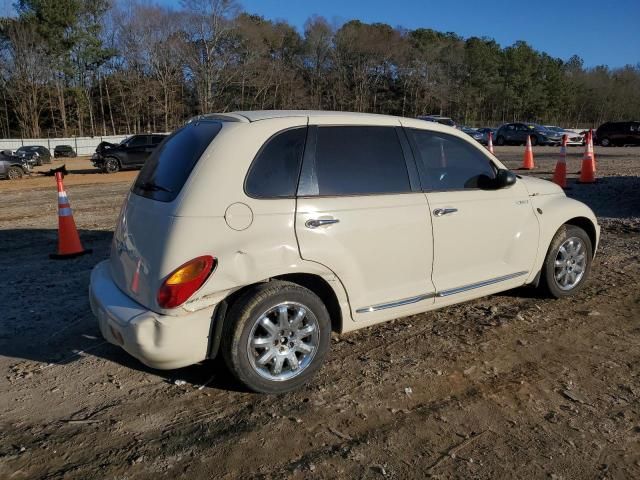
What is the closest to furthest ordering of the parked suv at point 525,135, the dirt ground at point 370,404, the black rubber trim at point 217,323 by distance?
1. the dirt ground at point 370,404
2. the black rubber trim at point 217,323
3. the parked suv at point 525,135

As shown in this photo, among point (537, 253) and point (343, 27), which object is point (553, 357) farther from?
point (343, 27)

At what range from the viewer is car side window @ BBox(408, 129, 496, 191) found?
4.04 meters

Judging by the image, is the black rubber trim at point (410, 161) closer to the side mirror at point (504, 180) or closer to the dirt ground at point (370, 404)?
the side mirror at point (504, 180)

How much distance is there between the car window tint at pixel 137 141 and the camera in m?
23.9

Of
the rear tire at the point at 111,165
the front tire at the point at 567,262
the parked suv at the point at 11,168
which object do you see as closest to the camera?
the front tire at the point at 567,262

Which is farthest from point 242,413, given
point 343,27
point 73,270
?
point 343,27

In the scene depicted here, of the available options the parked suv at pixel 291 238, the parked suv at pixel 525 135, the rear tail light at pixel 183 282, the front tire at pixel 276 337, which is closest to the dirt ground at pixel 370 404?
the front tire at pixel 276 337

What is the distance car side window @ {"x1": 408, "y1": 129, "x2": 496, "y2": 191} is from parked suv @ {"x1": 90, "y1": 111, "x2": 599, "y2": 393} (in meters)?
0.01

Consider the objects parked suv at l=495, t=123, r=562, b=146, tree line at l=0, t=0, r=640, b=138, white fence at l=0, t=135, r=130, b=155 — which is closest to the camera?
parked suv at l=495, t=123, r=562, b=146

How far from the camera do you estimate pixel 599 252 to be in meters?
6.66

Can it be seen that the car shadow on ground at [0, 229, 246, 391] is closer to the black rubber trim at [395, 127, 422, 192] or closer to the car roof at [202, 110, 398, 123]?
the car roof at [202, 110, 398, 123]

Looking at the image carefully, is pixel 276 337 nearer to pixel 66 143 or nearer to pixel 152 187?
pixel 152 187

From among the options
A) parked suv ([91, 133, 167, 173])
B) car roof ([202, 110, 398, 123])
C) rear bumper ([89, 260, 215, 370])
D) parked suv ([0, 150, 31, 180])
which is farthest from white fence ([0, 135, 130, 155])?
rear bumper ([89, 260, 215, 370])

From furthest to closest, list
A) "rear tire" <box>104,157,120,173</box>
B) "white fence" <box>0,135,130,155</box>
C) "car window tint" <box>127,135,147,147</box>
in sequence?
"white fence" <box>0,135,130,155</box> → "car window tint" <box>127,135,147,147</box> → "rear tire" <box>104,157,120,173</box>
